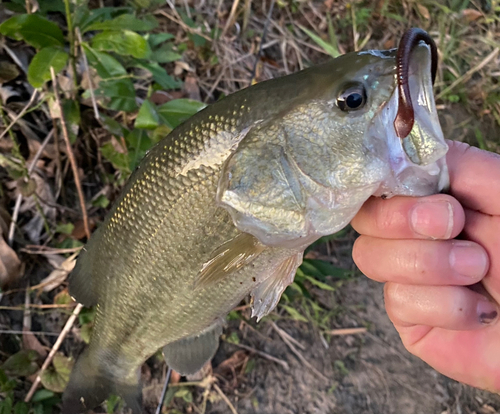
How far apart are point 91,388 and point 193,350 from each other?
0.59 metres

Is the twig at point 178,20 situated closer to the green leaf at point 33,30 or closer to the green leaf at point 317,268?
the green leaf at point 33,30

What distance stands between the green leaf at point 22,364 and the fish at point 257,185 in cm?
97

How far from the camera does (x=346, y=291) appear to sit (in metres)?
3.01

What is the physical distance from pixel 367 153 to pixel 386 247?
41 centimetres

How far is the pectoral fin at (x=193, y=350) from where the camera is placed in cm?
188

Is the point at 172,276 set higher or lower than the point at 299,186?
lower

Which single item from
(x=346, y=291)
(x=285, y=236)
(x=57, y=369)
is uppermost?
(x=285, y=236)

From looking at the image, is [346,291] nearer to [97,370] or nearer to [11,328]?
[97,370]

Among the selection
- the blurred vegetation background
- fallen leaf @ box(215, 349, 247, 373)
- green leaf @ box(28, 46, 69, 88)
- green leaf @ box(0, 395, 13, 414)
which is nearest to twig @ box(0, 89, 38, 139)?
the blurred vegetation background

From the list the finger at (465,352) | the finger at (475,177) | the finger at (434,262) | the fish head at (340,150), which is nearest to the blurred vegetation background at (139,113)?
the finger at (465,352)

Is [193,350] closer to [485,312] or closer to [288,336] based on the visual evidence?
[288,336]

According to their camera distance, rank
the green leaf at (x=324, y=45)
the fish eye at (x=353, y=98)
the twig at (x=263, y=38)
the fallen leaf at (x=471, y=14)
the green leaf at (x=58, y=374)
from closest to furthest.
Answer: the fish eye at (x=353, y=98), the green leaf at (x=58, y=374), the twig at (x=263, y=38), the green leaf at (x=324, y=45), the fallen leaf at (x=471, y=14)

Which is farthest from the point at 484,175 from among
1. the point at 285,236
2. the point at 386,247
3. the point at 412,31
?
the point at 285,236

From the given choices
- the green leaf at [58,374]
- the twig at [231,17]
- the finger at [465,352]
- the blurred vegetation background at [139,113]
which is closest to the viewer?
the finger at [465,352]
